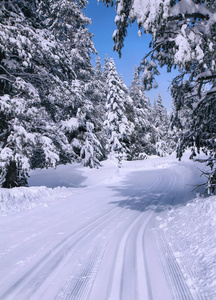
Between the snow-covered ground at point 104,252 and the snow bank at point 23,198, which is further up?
the snow bank at point 23,198

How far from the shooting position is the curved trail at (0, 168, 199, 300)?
2.59 meters

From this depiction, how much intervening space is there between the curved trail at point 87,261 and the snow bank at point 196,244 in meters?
0.16

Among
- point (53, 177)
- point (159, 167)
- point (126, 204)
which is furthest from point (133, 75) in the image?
point (126, 204)

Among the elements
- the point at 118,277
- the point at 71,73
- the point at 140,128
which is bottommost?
the point at 118,277

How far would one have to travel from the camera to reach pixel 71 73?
35.9 feet

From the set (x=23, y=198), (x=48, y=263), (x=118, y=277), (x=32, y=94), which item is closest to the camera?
(x=118, y=277)

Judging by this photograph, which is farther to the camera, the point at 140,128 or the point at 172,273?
the point at 140,128

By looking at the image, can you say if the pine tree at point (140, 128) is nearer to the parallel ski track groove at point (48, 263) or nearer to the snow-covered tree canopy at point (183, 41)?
the snow-covered tree canopy at point (183, 41)

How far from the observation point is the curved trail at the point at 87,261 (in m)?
2.59

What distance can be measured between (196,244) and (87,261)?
189 cm

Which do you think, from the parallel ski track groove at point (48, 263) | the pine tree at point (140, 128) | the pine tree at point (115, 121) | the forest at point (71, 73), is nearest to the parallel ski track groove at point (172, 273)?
the parallel ski track groove at point (48, 263)

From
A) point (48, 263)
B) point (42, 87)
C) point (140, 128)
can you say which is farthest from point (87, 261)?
point (140, 128)

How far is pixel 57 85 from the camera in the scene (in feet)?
31.9

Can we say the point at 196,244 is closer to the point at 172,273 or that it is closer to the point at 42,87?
the point at 172,273
